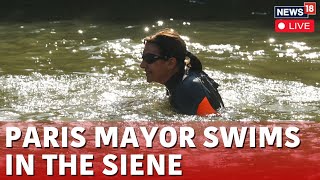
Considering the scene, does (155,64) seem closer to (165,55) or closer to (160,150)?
(165,55)

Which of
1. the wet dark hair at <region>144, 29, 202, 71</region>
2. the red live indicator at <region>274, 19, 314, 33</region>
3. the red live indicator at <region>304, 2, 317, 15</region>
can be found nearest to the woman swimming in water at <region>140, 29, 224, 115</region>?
the wet dark hair at <region>144, 29, 202, 71</region>

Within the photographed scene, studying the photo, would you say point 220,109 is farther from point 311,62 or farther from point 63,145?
point 311,62

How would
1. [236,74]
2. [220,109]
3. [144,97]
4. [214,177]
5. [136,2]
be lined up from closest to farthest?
1. [214,177]
2. [220,109]
3. [144,97]
4. [236,74]
5. [136,2]

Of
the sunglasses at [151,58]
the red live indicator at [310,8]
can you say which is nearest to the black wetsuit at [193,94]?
the sunglasses at [151,58]

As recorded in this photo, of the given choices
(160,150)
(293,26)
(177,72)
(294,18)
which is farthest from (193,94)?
(294,18)

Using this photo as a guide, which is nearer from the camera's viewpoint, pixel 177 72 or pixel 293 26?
pixel 177 72

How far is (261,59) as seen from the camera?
1116cm

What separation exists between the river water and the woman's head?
0.50 meters

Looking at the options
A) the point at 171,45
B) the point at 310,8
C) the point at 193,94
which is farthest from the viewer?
the point at 310,8

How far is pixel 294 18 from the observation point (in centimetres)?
1566

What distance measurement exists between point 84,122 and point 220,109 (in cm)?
153

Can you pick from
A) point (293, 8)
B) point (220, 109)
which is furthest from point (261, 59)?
point (293, 8)

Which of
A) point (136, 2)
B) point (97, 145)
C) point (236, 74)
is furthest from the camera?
point (136, 2)

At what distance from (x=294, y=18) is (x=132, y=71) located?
6760mm
